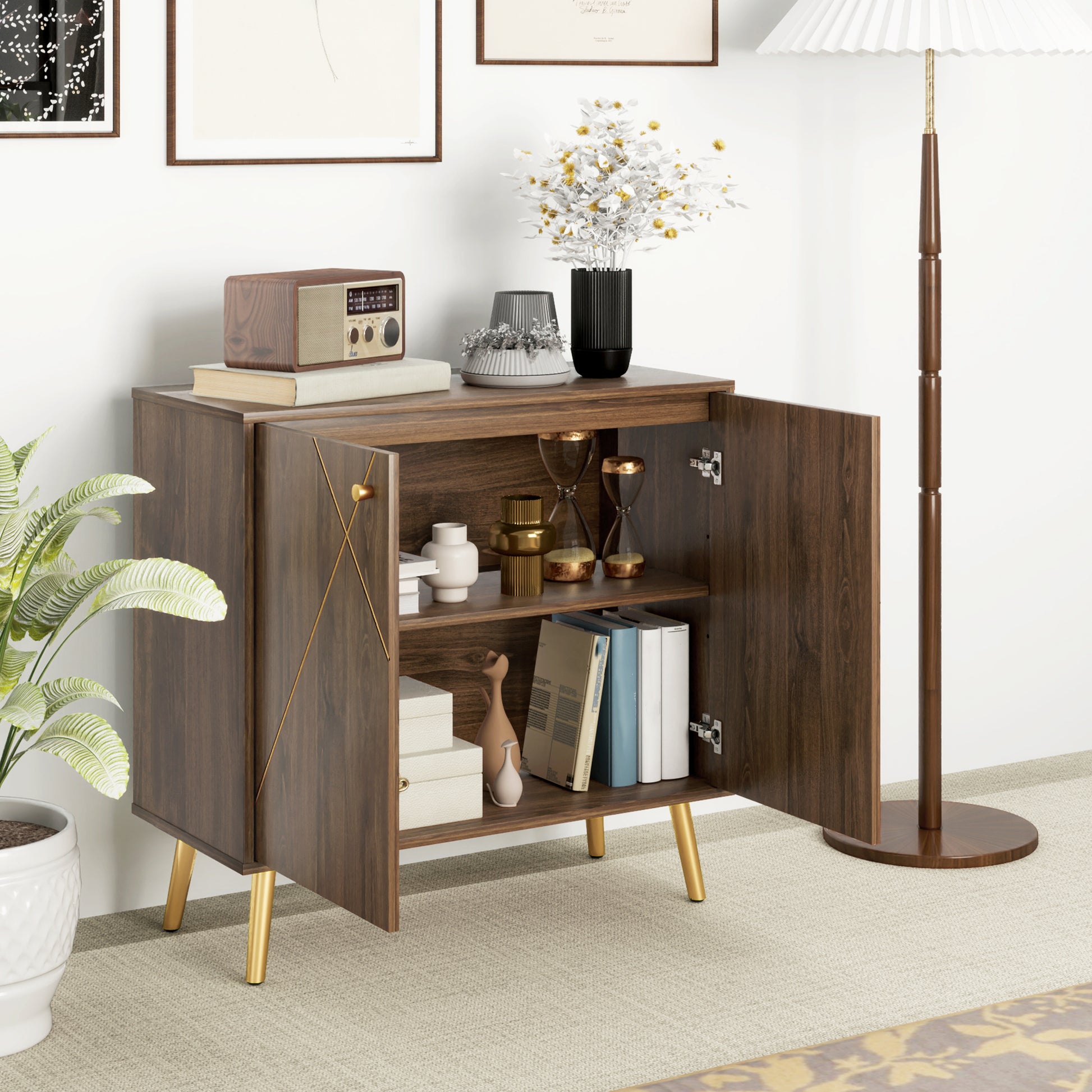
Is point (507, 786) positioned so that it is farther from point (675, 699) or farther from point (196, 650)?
point (196, 650)

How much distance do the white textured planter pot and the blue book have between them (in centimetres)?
90

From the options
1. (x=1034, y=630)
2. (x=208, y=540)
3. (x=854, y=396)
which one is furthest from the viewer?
(x=1034, y=630)

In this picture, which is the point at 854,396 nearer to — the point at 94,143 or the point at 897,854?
the point at 897,854

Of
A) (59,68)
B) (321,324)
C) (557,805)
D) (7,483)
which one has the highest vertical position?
(59,68)

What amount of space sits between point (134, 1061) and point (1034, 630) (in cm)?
225

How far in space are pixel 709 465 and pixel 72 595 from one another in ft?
3.39

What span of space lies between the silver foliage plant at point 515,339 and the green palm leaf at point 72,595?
2.28 ft

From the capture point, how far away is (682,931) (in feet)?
9.45

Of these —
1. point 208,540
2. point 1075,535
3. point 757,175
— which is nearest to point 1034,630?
point 1075,535

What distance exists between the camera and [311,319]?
254 cm

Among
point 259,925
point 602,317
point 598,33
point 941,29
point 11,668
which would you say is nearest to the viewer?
point 11,668

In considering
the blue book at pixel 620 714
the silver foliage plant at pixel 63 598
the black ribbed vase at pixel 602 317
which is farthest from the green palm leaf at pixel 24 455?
the blue book at pixel 620 714

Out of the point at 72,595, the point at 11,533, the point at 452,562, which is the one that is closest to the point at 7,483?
the point at 11,533

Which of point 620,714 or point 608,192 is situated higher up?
point 608,192
